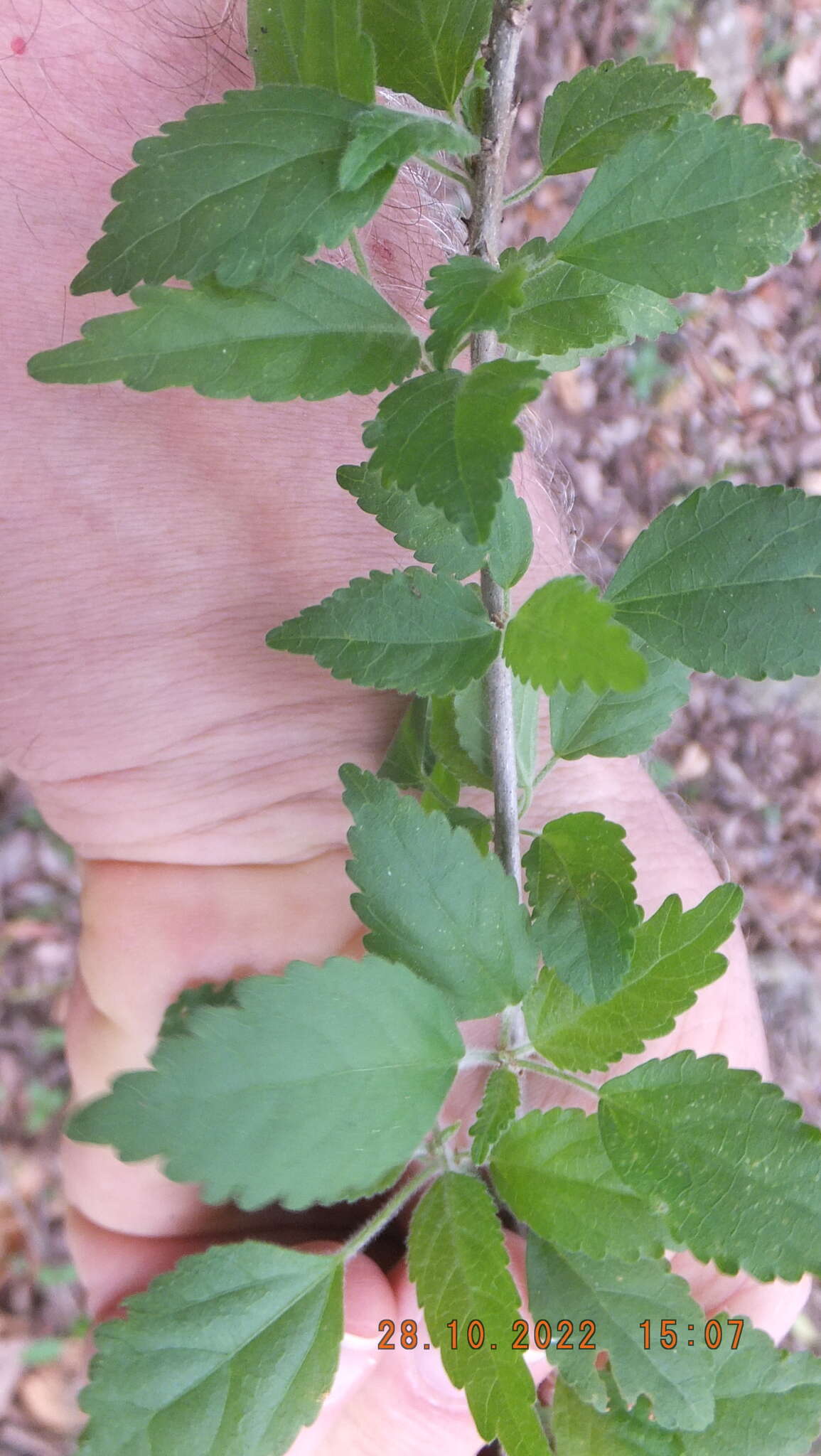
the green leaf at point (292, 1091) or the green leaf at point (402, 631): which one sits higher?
the green leaf at point (402, 631)

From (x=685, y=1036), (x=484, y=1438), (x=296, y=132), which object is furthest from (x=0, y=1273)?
(x=296, y=132)

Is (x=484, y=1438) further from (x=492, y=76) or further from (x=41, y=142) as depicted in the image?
(x=41, y=142)

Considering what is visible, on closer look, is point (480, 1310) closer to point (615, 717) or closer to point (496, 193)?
point (615, 717)

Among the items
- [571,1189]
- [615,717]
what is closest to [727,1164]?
[571,1189]

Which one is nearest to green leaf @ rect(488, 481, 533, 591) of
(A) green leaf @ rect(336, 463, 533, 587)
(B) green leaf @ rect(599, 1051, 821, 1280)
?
(A) green leaf @ rect(336, 463, 533, 587)

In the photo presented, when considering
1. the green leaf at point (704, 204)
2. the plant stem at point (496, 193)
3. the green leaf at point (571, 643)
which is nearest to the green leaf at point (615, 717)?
the plant stem at point (496, 193)

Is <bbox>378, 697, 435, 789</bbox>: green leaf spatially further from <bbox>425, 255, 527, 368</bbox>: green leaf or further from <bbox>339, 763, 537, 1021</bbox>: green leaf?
<bbox>425, 255, 527, 368</bbox>: green leaf

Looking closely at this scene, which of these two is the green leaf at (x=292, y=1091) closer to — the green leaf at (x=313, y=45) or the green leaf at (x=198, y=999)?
the green leaf at (x=198, y=999)
